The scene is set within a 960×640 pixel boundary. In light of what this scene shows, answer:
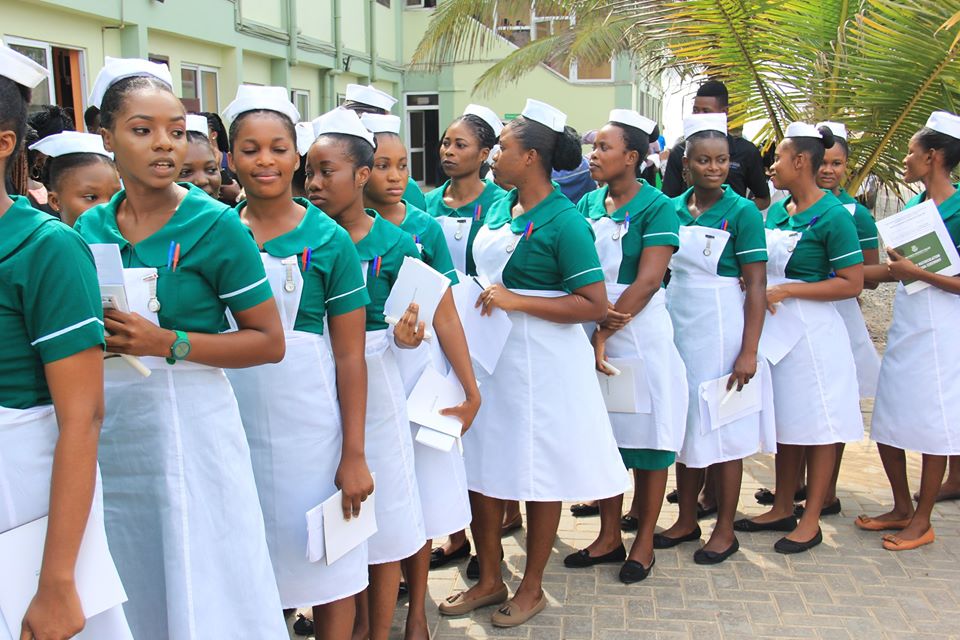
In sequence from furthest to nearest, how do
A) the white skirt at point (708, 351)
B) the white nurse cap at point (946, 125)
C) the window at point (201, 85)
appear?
1. the window at point (201, 85)
2. the white nurse cap at point (946, 125)
3. the white skirt at point (708, 351)

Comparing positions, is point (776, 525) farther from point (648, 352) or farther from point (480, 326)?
point (480, 326)

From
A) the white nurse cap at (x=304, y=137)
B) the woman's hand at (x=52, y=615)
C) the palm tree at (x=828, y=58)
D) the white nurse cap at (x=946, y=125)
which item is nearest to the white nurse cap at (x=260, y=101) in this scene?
the white nurse cap at (x=304, y=137)

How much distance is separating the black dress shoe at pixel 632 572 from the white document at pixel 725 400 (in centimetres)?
73

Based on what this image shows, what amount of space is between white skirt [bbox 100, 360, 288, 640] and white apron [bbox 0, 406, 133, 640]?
368 mm

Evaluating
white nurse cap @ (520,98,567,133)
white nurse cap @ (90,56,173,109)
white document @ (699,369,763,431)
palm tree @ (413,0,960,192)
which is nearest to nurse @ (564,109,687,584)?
white document @ (699,369,763,431)

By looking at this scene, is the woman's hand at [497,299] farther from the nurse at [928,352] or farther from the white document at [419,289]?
the nurse at [928,352]

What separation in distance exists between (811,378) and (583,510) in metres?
1.41

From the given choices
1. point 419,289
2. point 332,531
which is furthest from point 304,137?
point 332,531

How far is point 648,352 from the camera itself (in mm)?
4176

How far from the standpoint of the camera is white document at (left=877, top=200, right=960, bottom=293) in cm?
448

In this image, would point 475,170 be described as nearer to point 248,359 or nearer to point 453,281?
point 453,281

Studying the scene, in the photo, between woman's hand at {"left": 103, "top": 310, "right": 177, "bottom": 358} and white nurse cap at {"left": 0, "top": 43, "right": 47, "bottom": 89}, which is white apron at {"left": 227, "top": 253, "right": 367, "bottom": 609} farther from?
white nurse cap at {"left": 0, "top": 43, "right": 47, "bottom": 89}

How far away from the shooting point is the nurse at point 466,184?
15.0 ft

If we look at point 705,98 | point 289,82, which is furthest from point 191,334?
point 289,82
